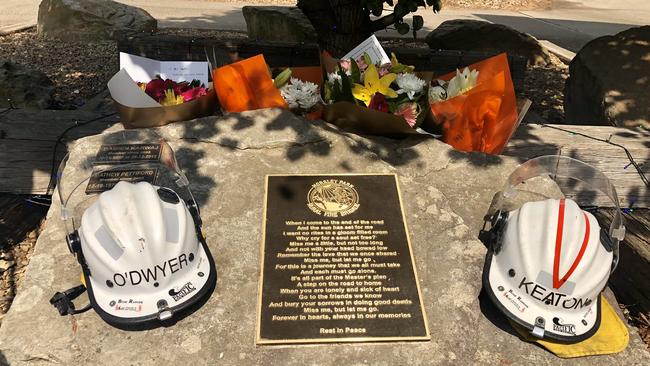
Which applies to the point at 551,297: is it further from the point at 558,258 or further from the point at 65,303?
the point at 65,303

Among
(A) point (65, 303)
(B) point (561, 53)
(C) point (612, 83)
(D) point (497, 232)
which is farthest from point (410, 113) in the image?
(B) point (561, 53)

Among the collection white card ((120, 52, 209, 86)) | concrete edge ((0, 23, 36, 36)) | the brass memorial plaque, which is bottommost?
concrete edge ((0, 23, 36, 36))

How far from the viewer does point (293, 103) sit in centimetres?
345

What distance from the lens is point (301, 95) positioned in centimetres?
341

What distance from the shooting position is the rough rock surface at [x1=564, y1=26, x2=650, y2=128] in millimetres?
5090

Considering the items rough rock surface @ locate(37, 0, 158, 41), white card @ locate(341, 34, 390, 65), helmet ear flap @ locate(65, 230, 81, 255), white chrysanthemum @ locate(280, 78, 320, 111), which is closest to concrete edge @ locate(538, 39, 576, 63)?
white card @ locate(341, 34, 390, 65)

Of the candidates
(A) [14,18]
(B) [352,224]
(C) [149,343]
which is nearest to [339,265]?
(B) [352,224]

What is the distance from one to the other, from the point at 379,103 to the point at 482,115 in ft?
2.40

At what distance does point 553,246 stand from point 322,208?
1.21 meters

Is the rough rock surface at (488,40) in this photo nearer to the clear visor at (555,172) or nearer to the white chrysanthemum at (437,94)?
the white chrysanthemum at (437,94)

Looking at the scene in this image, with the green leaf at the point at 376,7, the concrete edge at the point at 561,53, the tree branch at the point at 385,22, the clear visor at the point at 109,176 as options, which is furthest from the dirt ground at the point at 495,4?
the clear visor at the point at 109,176

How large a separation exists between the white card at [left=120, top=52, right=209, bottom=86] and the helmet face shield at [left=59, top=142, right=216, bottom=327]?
204cm

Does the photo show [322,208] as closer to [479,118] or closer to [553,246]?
[553,246]

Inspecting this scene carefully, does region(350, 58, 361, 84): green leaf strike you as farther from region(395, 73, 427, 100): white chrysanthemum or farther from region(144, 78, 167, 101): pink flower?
region(144, 78, 167, 101): pink flower
